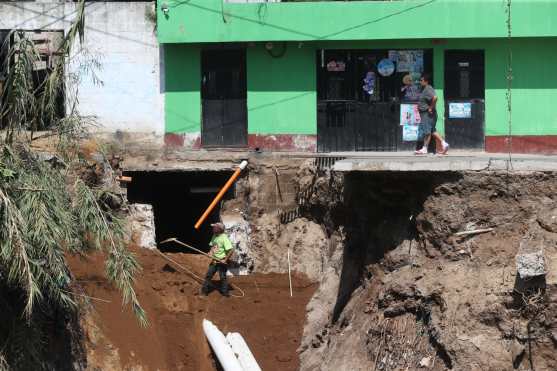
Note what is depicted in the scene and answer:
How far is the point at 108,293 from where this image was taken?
19219 mm

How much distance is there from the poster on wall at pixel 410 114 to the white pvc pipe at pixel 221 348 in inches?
281

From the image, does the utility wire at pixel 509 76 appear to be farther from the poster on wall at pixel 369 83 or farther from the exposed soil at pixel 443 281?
the exposed soil at pixel 443 281

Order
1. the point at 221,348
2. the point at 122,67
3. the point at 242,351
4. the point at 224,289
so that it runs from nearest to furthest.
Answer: the point at 221,348 → the point at 242,351 → the point at 224,289 → the point at 122,67

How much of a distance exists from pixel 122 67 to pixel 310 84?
13.6 ft

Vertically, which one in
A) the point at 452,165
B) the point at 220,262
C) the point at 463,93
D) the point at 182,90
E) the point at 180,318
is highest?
the point at 182,90

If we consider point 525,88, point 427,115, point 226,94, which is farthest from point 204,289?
point 525,88

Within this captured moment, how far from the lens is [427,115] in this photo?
21406 millimetres

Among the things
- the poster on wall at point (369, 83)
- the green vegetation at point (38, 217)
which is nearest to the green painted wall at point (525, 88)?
the poster on wall at point (369, 83)

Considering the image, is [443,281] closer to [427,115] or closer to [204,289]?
[204,289]

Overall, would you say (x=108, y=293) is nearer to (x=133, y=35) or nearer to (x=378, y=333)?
(x=378, y=333)

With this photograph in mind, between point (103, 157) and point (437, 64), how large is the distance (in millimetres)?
7563

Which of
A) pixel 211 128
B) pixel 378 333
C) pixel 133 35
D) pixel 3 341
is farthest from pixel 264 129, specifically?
pixel 3 341

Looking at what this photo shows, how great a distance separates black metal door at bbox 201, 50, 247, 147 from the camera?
2369cm

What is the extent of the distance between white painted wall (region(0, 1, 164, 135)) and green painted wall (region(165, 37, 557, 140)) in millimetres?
377
